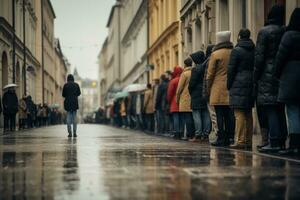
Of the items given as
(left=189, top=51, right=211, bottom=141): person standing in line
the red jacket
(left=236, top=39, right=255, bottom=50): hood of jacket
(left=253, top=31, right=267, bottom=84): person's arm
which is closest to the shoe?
(left=253, top=31, right=267, bottom=84): person's arm

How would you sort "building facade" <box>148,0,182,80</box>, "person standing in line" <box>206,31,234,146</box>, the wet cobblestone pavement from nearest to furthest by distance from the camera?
the wet cobblestone pavement
"person standing in line" <box>206,31,234,146</box>
"building facade" <box>148,0,182,80</box>

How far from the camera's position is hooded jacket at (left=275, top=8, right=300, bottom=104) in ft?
30.8

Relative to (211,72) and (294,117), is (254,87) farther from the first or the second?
(211,72)

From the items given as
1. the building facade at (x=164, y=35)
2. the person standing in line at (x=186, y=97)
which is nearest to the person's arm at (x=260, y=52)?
the person standing in line at (x=186, y=97)

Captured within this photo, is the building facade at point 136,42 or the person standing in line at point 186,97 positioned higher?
the building facade at point 136,42

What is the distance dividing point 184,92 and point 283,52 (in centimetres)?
662

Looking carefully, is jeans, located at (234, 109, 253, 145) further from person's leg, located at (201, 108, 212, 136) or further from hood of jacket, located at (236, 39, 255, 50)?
person's leg, located at (201, 108, 212, 136)

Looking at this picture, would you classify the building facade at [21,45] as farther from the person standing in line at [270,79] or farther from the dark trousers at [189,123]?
the person standing in line at [270,79]

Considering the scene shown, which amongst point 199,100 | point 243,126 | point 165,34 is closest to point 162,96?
point 199,100

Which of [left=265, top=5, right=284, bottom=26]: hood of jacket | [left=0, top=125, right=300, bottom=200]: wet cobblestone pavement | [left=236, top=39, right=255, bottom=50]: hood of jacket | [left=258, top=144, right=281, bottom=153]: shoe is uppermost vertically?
[left=265, top=5, right=284, bottom=26]: hood of jacket

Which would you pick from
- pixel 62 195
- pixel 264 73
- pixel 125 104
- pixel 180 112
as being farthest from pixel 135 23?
pixel 62 195

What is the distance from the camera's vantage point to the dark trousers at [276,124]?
1022 centimetres

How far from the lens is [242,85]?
442 inches

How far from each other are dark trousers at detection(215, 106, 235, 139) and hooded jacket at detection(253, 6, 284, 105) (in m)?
2.22
